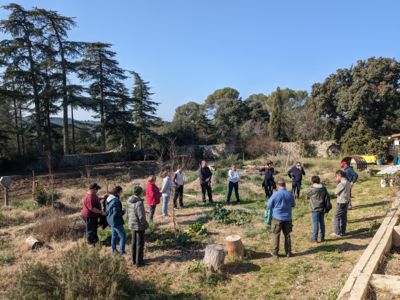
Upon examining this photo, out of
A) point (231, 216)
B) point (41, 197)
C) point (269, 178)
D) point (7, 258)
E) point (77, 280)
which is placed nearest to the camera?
point (77, 280)

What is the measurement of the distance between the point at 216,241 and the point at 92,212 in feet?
9.49

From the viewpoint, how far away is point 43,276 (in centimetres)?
425

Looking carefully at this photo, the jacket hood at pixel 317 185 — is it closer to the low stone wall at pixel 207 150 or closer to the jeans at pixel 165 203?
the jeans at pixel 165 203

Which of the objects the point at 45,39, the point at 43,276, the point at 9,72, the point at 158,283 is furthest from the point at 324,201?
the point at 45,39

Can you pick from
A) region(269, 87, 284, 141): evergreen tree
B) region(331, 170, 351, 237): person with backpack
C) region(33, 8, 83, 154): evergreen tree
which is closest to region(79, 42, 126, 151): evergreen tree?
region(33, 8, 83, 154): evergreen tree

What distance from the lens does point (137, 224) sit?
558 cm

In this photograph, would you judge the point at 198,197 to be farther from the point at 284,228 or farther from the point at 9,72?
the point at 9,72

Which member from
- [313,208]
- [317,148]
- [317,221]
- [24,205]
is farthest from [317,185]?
[317,148]

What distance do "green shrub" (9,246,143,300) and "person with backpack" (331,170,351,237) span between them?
15.8 feet

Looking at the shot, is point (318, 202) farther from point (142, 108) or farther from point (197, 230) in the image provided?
point (142, 108)

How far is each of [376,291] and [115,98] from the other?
28.5 metres

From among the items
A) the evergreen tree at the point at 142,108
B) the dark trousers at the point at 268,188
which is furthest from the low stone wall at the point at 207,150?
the dark trousers at the point at 268,188

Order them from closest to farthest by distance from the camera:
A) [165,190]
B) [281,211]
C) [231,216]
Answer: [281,211]
[231,216]
[165,190]

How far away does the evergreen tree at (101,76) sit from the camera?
2734 cm
